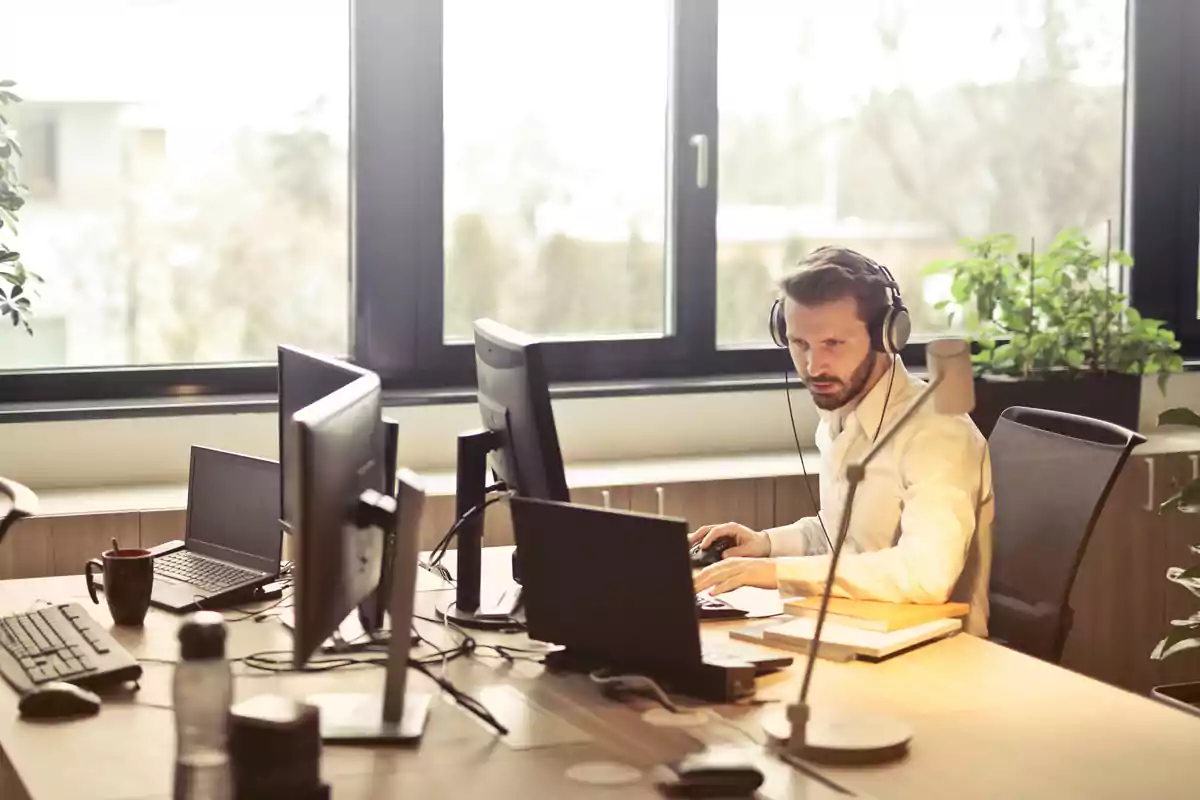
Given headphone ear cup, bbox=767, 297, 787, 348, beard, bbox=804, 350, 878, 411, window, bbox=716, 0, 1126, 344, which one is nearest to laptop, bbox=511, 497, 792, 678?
beard, bbox=804, 350, 878, 411

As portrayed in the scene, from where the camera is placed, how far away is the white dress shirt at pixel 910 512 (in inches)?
94.7

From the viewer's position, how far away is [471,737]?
1.89 metres

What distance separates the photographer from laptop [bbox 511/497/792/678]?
194cm

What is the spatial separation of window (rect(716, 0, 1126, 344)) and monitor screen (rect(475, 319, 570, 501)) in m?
1.62

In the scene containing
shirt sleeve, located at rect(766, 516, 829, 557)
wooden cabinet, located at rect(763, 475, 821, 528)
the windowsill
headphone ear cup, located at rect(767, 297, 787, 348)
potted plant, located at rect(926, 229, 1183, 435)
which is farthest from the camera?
potted plant, located at rect(926, 229, 1183, 435)

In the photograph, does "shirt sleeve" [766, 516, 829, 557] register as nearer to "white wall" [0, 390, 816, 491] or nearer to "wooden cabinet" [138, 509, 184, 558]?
"white wall" [0, 390, 816, 491]

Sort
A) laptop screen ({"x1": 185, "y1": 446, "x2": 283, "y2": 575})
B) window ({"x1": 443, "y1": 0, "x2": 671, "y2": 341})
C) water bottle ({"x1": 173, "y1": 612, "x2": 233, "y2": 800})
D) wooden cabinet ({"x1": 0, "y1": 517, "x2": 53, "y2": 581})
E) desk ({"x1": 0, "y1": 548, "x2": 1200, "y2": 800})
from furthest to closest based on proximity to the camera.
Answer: window ({"x1": 443, "y1": 0, "x2": 671, "y2": 341}) < wooden cabinet ({"x1": 0, "y1": 517, "x2": 53, "y2": 581}) < laptop screen ({"x1": 185, "y1": 446, "x2": 283, "y2": 575}) < desk ({"x1": 0, "y1": 548, "x2": 1200, "y2": 800}) < water bottle ({"x1": 173, "y1": 612, "x2": 233, "y2": 800})

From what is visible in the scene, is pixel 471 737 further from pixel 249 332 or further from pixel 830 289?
pixel 249 332

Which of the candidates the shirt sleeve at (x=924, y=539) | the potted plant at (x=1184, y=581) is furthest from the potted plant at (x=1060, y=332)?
the shirt sleeve at (x=924, y=539)

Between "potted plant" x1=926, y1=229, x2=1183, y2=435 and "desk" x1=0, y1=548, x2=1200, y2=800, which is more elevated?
"potted plant" x1=926, y1=229, x2=1183, y2=435

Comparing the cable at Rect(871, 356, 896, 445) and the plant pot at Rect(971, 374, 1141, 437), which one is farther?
the plant pot at Rect(971, 374, 1141, 437)

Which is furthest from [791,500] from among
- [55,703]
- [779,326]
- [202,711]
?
[202,711]

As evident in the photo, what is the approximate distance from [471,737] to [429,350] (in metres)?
1.97

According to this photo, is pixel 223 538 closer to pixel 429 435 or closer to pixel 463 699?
pixel 463 699
